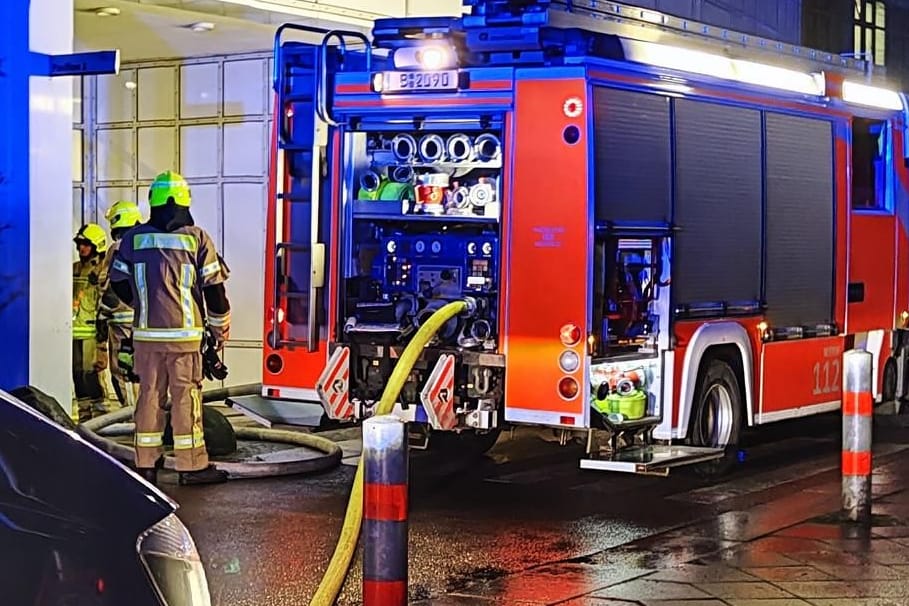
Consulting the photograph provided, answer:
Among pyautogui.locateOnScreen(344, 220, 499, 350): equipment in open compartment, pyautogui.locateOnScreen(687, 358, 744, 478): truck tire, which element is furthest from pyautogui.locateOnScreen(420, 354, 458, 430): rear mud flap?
pyautogui.locateOnScreen(687, 358, 744, 478): truck tire

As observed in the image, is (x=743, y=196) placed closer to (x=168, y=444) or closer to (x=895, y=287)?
(x=895, y=287)

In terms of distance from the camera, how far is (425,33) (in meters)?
9.88

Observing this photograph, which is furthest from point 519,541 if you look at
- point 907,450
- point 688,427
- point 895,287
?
point 895,287

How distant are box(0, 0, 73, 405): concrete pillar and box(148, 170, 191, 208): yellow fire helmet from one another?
1096 millimetres

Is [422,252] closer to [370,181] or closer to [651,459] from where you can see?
[370,181]

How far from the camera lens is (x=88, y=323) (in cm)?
1358

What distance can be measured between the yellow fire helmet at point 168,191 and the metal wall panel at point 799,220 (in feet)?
13.5

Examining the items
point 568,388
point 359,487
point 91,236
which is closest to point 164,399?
point 568,388

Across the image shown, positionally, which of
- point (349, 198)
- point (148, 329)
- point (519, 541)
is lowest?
point (519, 541)

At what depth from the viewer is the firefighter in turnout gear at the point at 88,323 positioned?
13508 mm

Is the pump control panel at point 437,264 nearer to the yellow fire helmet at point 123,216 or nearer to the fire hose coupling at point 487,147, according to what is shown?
the fire hose coupling at point 487,147

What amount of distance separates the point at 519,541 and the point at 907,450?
4.74 m

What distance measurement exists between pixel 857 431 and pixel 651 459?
141cm

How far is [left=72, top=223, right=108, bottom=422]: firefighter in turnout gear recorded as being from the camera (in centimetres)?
1351
